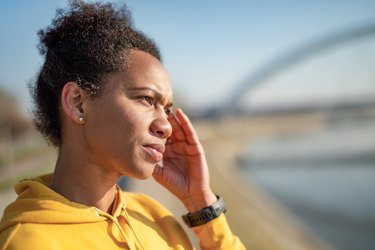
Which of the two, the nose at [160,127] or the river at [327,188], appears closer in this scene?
the nose at [160,127]

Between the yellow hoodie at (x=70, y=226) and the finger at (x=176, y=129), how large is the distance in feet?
1.54

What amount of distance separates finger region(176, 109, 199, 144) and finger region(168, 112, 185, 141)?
2 cm

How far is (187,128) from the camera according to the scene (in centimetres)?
236

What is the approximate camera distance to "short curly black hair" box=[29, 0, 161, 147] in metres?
1.76

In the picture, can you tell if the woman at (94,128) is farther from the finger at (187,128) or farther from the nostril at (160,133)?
the finger at (187,128)

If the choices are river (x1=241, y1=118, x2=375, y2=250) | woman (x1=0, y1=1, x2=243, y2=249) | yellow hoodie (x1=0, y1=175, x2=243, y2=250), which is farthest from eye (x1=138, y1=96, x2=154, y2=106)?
river (x1=241, y1=118, x2=375, y2=250)

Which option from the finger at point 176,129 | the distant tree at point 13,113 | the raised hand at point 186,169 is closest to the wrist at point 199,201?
the raised hand at point 186,169

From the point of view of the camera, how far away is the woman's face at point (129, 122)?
67.5 inches

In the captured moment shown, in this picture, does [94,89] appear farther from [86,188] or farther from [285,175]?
[285,175]

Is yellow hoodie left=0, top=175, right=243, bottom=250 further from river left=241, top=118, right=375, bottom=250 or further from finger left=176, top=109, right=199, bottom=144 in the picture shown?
river left=241, top=118, right=375, bottom=250

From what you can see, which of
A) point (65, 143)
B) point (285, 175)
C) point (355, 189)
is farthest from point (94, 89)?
point (285, 175)

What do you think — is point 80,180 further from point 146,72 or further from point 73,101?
point 146,72

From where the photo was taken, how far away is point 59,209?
1645 mm

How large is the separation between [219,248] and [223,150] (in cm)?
3528
